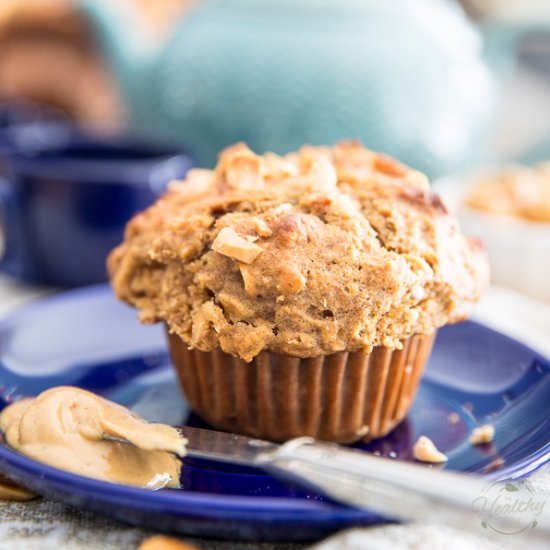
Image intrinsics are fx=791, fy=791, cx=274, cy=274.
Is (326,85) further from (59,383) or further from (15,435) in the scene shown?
(15,435)

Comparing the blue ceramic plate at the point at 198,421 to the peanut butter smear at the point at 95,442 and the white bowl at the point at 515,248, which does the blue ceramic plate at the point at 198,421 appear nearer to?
the peanut butter smear at the point at 95,442

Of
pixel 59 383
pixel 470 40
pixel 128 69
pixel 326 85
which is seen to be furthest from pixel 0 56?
pixel 59 383

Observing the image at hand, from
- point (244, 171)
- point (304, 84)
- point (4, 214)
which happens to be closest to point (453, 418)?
point (244, 171)

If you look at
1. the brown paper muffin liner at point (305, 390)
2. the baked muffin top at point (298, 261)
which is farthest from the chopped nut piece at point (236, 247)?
the brown paper muffin liner at point (305, 390)

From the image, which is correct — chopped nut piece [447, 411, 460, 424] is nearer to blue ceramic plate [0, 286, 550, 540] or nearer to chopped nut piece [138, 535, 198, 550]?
blue ceramic plate [0, 286, 550, 540]

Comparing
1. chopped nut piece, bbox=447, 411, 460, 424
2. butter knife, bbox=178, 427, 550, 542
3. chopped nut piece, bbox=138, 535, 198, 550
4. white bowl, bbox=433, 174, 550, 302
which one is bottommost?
white bowl, bbox=433, 174, 550, 302

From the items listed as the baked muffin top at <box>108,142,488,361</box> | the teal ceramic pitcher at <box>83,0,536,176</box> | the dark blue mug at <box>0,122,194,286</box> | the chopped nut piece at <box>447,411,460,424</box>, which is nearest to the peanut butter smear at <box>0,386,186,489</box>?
the baked muffin top at <box>108,142,488,361</box>
